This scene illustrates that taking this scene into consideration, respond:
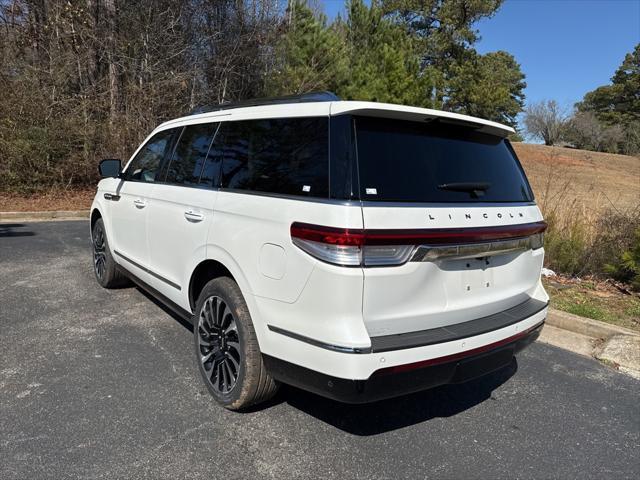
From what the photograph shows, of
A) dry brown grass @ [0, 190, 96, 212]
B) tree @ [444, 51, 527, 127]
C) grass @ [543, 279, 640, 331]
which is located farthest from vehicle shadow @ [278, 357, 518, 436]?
tree @ [444, 51, 527, 127]

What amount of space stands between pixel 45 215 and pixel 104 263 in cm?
Result: 680

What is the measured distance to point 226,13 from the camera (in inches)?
614

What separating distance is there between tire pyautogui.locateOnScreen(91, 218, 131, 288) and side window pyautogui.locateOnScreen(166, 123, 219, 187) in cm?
178

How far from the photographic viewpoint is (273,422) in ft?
9.64

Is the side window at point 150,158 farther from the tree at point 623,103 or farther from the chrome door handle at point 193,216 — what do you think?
the tree at point 623,103

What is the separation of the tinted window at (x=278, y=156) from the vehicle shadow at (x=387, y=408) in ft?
4.82

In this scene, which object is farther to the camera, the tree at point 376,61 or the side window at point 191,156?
the tree at point 376,61

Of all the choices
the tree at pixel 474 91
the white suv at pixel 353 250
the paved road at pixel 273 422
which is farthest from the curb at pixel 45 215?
the tree at pixel 474 91

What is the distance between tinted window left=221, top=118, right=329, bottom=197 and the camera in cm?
246

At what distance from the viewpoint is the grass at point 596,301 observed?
5.00 m

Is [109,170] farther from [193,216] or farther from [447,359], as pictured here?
[447,359]

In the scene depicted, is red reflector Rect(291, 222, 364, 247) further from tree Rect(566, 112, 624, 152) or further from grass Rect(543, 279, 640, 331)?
tree Rect(566, 112, 624, 152)

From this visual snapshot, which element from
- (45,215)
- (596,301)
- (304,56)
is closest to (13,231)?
(45,215)

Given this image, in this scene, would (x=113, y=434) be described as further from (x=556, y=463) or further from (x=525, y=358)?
(x=525, y=358)
